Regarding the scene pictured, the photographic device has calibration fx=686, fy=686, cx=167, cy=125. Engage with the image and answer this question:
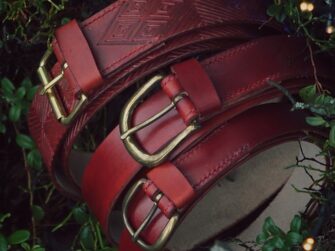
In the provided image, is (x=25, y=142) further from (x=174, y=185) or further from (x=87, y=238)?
(x=174, y=185)

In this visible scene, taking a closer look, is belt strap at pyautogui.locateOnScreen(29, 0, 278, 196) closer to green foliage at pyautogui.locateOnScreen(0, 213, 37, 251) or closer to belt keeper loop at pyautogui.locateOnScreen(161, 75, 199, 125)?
belt keeper loop at pyautogui.locateOnScreen(161, 75, 199, 125)

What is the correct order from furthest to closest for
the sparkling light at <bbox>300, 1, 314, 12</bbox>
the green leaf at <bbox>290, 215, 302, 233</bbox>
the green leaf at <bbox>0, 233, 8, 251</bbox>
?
the green leaf at <bbox>0, 233, 8, 251</bbox> < the green leaf at <bbox>290, 215, 302, 233</bbox> < the sparkling light at <bbox>300, 1, 314, 12</bbox>

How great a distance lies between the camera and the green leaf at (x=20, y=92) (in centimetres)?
101

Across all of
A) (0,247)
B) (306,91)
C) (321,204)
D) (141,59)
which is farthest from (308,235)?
(0,247)

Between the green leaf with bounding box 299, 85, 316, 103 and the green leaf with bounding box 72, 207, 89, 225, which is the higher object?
the green leaf with bounding box 299, 85, 316, 103

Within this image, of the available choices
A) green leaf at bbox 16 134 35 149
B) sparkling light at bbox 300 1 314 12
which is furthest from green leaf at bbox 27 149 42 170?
sparkling light at bbox 300 1 314 12

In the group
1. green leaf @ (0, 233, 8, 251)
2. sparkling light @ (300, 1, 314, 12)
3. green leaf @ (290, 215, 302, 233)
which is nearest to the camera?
sparkling light @ (300, 1, 314, 12)

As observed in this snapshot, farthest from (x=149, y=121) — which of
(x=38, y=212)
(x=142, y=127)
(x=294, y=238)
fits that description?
(x=38, y=212)

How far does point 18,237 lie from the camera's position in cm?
99

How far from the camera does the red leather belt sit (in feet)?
2.63

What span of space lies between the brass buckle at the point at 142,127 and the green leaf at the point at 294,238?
0.63 ft

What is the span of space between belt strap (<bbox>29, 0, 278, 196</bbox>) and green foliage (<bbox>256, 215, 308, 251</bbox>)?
24cm

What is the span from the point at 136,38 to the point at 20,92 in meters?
0.27

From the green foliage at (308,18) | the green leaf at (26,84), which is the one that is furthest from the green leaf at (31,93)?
the green foliage at (308,18)
